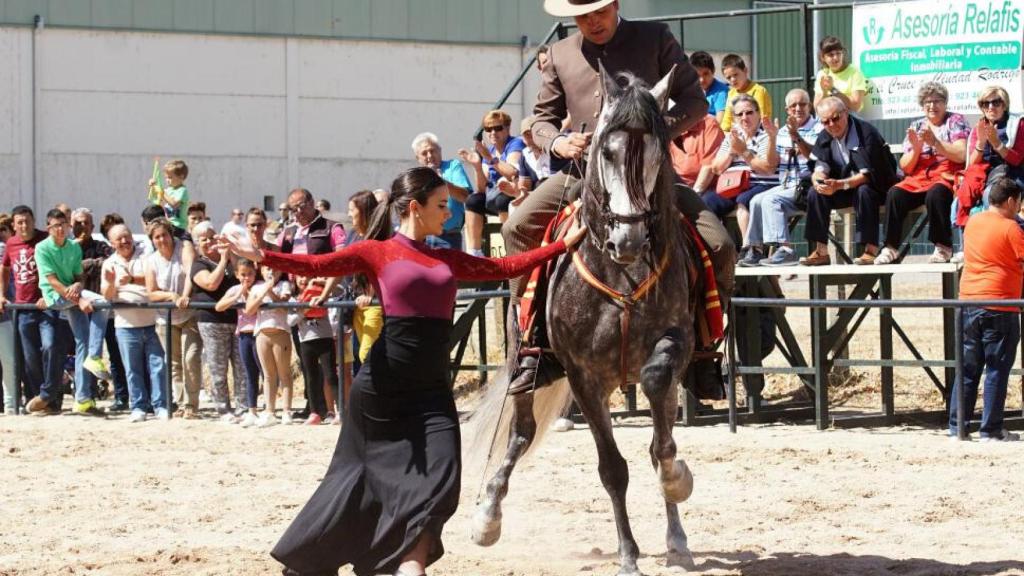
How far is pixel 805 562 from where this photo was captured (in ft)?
24.5

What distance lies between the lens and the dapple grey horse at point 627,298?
22.2 feet

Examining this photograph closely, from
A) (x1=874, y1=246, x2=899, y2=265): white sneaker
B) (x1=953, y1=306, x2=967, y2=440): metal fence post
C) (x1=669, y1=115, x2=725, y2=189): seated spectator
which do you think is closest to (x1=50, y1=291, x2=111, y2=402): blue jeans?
(x1=669, y1=115, x2=725, y2=189): seated spectator

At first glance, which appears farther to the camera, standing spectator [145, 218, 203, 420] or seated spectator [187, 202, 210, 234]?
seated spectator [187, 202, 210, 234]

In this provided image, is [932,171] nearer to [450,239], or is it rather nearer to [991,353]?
[991,353]

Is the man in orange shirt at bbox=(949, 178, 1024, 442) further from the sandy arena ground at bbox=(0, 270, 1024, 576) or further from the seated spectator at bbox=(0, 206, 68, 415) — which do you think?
the seated spectator at bbox=(0, 206, 68, 415)

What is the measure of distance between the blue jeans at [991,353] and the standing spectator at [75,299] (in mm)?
7806

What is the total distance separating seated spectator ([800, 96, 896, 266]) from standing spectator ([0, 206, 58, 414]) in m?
7.36

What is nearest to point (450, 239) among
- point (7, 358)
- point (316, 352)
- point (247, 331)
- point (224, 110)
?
point (316, 352)

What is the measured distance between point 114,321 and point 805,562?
9.30 meters

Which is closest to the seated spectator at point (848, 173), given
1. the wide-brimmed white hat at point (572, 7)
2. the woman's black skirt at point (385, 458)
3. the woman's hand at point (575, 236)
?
the wide-brimmed white hat at point (572, 7)

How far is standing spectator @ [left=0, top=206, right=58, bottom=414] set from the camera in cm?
1511

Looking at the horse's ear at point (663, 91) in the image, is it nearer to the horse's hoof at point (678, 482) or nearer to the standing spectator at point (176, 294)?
the horse's hoof at point (678, 482)

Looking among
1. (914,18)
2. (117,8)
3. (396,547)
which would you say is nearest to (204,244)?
(914,18)

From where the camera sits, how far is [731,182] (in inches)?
500
